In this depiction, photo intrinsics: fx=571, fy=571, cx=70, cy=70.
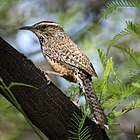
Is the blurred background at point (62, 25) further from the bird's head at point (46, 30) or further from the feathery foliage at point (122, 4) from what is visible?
the feathery foliage at point (122, 4)

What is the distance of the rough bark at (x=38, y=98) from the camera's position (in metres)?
1.57

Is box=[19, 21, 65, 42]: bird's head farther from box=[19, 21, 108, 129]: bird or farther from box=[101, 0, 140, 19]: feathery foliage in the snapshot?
box=[101, 0, 140, 19]: feathery foliage

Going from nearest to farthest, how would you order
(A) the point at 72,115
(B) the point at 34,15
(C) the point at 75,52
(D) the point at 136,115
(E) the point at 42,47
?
(A) the point at 72,115
(C) the point at 75,52
(E) the point at 42,47
(B) the point at 34,15
(D) the point at 136,115

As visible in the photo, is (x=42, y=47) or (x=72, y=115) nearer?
(x=72, y=115)

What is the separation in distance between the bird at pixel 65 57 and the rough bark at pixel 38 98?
13.5 inches

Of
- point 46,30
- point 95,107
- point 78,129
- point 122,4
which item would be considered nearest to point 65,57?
point 46,30

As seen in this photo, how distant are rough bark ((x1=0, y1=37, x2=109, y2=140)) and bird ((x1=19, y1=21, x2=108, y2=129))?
344mm

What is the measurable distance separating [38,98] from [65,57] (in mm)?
1249

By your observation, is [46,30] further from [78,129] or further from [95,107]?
[78,129]

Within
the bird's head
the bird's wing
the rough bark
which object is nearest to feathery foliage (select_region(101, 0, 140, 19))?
the rough bark

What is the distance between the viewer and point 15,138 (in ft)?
9.92

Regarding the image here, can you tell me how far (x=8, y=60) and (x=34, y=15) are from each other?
6.27 feet

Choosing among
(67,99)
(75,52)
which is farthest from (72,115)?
(75,52)

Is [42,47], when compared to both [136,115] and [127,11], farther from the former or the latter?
[136,115]
